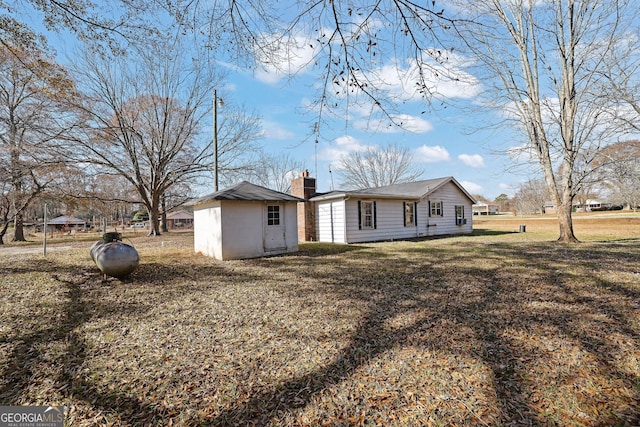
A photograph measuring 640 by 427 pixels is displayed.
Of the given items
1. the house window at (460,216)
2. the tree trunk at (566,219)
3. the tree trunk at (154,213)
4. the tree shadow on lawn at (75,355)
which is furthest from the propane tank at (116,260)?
the house window at (460,216)

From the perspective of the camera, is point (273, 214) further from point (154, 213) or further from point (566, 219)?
point (154, 213)

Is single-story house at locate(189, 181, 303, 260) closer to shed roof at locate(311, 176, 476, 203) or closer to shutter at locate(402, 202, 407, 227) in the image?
shed roof at locate(311, 176, 476, 203)

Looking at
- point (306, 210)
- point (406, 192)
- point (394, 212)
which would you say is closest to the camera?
point (306, 210)

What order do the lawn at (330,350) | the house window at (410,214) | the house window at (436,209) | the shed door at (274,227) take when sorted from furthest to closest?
the house window at (436,209) < the house window at (410,214) < the shed door at (274,227) < the lawn at (330,350)

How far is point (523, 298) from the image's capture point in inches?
199

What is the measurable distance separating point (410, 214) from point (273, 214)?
906 cm

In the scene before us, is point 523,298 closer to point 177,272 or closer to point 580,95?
point 177,272

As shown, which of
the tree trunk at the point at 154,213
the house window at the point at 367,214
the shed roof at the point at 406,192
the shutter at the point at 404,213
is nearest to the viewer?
the shed roof at the point at 406,192

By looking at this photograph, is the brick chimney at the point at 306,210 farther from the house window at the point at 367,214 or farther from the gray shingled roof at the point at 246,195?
the gray shingled roof at the point at 246,195

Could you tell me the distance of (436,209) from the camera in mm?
17953

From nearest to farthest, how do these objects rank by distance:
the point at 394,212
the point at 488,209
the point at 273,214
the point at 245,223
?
the point at 245,223 → the point at 273,214 → the point at 394,212 → the point at 488,209

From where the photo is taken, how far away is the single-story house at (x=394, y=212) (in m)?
14.3

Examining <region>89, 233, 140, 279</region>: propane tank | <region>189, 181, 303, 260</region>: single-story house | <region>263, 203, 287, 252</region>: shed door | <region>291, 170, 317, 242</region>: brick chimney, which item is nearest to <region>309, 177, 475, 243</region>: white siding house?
<region>291, 170, 317, 242</region>: brick chimney

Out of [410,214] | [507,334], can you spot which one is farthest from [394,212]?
[507,334]
